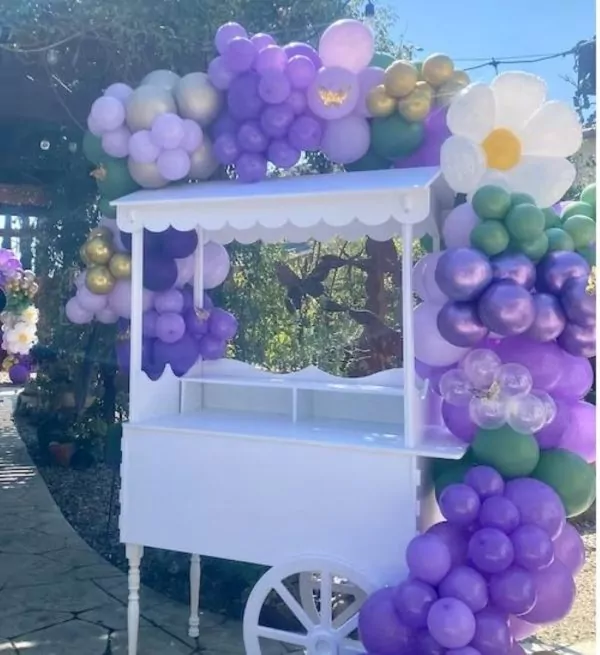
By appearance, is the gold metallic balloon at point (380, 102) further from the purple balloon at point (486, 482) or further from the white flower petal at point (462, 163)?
the purple balloon at point (486, 482)

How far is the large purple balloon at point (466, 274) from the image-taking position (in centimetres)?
238

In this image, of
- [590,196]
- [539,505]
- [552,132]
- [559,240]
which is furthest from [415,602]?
[552,132]

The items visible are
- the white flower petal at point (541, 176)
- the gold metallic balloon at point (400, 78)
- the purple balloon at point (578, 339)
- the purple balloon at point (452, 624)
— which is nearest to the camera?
the purple balloon at point (452, 624)

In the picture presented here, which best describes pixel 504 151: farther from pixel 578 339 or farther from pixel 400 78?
pixel 578 339

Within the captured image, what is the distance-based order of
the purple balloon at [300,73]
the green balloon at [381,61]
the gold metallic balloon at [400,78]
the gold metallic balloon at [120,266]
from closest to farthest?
the gold metallic balloon at [400,78], the purple balloon at [300,73], the green balloon at [381,61], the gold metallic balloon at [120,266]

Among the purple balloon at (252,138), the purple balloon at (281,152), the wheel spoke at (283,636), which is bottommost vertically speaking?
the wheel spoke at (283,636)

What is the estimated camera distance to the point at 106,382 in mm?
6027

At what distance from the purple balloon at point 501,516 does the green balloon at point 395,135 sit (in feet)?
4.31

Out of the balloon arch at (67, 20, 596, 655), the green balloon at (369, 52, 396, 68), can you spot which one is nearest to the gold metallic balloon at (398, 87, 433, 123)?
the balloon arch at (67, 20, 596, 655)

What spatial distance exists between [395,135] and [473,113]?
0.36m

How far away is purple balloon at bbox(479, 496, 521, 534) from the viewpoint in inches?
90.7

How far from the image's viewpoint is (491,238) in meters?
2.44

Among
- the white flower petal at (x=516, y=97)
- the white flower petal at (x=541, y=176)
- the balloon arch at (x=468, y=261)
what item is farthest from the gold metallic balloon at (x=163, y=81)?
the white flower petal at (x=541, y=176)

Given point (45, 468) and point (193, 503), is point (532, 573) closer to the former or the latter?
point (193, 503)
